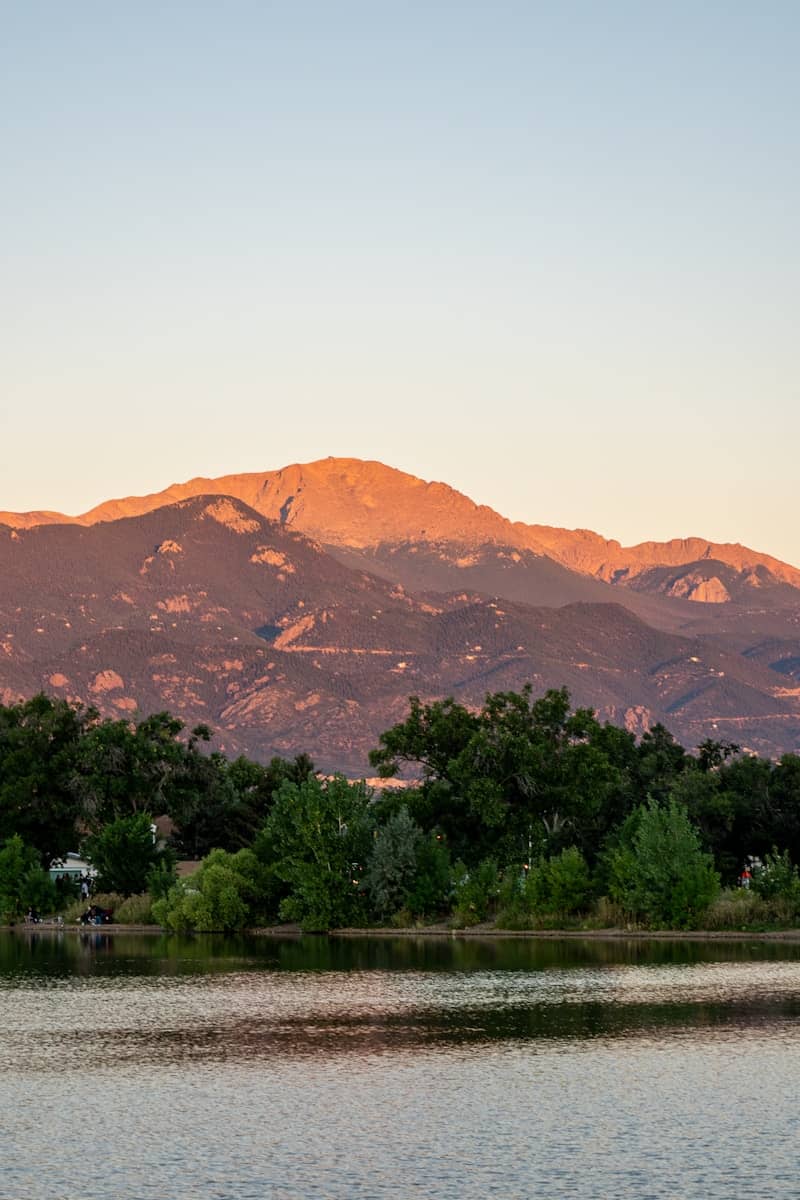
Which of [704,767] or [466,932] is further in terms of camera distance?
[704,767]

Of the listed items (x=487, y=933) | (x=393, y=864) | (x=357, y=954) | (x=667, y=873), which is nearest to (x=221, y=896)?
(x=393, y=864)

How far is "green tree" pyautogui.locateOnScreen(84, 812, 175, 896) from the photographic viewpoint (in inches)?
4377

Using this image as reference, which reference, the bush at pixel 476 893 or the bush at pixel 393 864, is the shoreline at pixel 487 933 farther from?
the bush at pixel 393 864

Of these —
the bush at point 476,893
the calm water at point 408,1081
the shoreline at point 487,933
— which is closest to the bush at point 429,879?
the shoreline at point 487,933

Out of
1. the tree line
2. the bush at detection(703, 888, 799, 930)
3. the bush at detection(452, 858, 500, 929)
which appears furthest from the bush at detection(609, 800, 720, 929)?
the bush at detection(452, 858, 500, 929)

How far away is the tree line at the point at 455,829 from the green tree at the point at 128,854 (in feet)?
0.43

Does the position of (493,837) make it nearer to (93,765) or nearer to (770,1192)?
(93,765)

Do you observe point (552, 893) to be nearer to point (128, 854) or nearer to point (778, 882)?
point (778, 882)

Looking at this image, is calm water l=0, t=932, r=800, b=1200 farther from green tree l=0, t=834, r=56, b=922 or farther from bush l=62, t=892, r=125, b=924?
green tree l=0, t=834, r=56, b=922

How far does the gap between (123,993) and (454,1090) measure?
27.6 m

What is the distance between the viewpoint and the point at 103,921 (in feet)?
362

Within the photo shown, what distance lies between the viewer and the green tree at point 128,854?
11119cm

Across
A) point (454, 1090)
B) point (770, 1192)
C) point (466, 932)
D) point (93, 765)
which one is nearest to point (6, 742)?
point (93, 765)

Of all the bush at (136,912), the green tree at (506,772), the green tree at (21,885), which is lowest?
the bush at (136,912)
